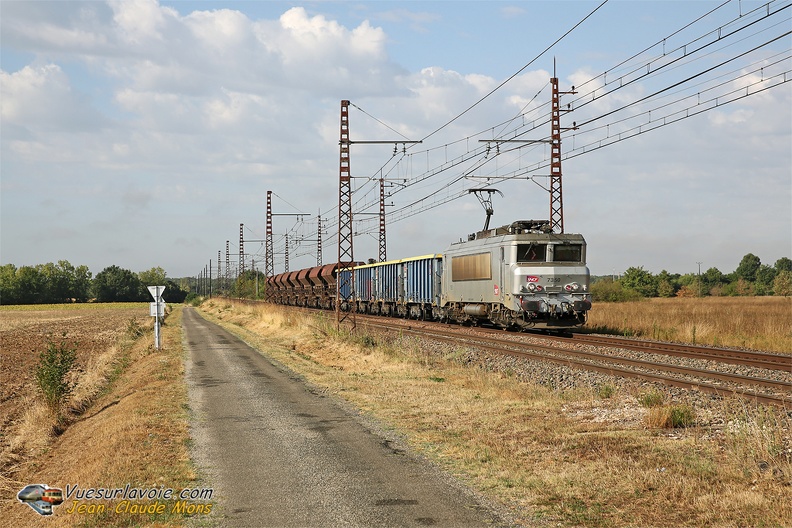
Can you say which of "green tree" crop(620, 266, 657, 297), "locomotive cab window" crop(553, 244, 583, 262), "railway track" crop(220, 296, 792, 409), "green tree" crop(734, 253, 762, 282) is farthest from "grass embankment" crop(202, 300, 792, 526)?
"green tree" crop(734, 253, 762, 282)

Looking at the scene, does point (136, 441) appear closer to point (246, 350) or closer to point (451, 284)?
point (246, 350)

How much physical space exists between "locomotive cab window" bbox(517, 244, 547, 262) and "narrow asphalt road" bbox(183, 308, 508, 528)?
14.8m

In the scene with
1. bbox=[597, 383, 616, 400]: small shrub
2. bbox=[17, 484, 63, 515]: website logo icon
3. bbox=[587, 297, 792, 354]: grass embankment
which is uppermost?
bbox=[587, 297, 792, 354]: grass embankment

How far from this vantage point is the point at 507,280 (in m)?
27.7

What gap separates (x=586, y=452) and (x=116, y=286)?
18310 centimetres

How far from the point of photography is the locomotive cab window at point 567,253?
27.8 metres

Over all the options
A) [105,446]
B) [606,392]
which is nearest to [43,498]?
[105,446]

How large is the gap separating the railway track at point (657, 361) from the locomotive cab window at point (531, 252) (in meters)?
2.82

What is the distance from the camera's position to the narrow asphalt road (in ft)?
22.6

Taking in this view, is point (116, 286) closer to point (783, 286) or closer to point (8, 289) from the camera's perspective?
point (8, 289)

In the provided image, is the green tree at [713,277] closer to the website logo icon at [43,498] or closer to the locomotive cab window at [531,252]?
the locomotive cab window at [531,252]

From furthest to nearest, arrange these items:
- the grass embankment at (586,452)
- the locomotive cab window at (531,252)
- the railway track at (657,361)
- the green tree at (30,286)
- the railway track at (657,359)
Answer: the green tree at (30,286) < the locomotive cab window at (531,252) < the railway track at (657,359) < the railway track at (657,361) < the grass embankment at (586,452)

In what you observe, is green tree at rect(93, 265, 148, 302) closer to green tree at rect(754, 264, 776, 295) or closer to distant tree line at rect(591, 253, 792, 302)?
distant tree line at rect(591, 253, 792, 302)

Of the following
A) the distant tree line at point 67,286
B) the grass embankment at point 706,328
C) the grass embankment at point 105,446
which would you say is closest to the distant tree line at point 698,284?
the grass embankment at point 706,328
